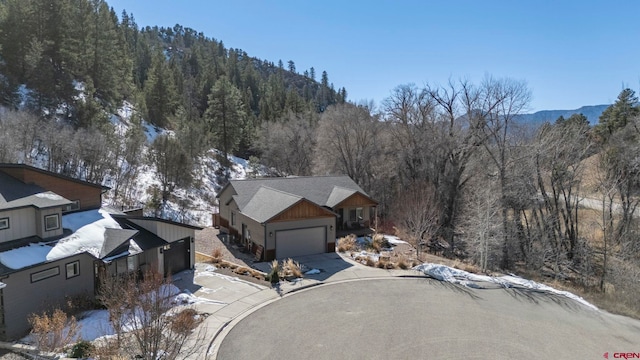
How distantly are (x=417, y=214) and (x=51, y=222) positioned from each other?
767 inches

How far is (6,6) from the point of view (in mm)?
37688

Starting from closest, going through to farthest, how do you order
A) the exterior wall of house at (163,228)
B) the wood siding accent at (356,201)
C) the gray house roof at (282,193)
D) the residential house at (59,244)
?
the residential house at (59,244) < the exterior wall of house at (163,228) < the gray house roof at (282,193) < the wood siding accent at (356,201)

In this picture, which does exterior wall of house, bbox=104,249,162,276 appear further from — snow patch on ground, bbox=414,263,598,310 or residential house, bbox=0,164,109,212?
snow patch on ground, bbox=414,263,598,310

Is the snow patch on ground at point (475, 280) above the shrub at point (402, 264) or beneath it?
beneath

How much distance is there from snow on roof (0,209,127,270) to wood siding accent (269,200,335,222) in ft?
27.6

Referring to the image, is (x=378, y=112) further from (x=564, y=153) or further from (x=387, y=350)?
(x=387, y=350)

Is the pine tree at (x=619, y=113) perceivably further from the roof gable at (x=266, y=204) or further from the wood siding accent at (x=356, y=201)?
the roof gable at (x=266, y=204)

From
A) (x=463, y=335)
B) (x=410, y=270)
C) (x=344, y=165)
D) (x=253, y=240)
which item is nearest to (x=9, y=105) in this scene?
(x=253, y=240)

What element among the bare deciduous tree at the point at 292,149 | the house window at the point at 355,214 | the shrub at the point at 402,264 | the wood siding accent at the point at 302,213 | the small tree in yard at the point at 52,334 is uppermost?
the bare deciduous tree at the point at 292,149

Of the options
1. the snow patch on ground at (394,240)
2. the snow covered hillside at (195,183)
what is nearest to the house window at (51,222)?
the snow covered hillside at (195,183)

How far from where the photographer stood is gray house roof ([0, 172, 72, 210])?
47.4 feet

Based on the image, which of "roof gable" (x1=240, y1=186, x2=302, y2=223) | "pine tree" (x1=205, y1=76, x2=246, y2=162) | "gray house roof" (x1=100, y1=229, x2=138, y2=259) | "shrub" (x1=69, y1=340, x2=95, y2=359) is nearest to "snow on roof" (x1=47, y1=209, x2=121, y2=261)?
"gray house roof" (x1=100, y1=229, x2=138, y2=259)

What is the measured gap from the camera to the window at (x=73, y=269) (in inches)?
571

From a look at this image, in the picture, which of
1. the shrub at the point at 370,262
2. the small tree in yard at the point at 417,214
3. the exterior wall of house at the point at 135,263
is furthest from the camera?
the small tree in yard at the point at 417,214
